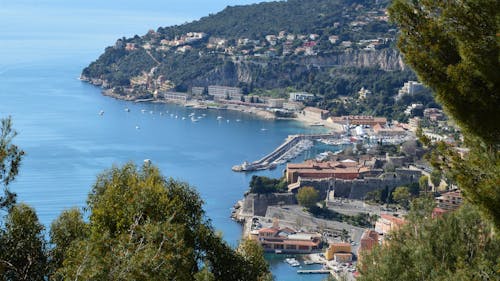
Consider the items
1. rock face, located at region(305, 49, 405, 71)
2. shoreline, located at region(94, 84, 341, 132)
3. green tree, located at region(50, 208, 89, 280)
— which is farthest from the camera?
rock face, located at region(305, 49, 405, 71)

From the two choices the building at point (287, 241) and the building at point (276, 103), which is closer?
the building at point (287, 241)

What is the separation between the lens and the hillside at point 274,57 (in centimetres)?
3080

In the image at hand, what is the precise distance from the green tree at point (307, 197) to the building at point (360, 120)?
34.0ft

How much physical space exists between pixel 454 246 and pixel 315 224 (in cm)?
955

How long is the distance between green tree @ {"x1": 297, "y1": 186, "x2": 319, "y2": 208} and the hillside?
40.3 feet

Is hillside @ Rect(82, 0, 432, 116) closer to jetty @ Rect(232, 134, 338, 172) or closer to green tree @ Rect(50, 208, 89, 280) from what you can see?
jetty @ Rect(232, 134, 338, 172)

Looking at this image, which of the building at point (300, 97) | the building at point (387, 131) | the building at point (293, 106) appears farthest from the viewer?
the building at point (300, 97)

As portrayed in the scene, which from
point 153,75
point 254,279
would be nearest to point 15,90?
point 153,75

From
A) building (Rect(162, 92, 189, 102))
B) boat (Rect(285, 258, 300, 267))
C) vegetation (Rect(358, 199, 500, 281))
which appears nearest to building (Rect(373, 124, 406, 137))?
building (Rect(162, 92, 189, 102))

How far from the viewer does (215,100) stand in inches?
1212

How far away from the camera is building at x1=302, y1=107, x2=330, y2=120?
26.3 m

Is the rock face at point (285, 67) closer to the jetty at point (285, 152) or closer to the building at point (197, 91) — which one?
the building at point (197, 91)

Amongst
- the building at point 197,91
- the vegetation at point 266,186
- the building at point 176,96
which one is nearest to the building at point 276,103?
the building at point 176,96

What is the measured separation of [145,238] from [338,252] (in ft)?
28.0
